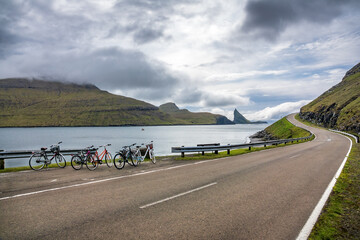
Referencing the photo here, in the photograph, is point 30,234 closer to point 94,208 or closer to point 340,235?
point 94,208

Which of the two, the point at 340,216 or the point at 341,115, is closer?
the point at 340,216

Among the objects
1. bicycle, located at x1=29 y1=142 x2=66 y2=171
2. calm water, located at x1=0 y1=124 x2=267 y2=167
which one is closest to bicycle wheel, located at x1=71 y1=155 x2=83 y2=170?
bicycle, located at x1=29 y1=142 x2=66 y2=171

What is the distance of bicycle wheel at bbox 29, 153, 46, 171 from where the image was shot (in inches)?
525

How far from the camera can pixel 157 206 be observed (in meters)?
6.58

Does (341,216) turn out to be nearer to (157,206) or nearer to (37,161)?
(157,206)

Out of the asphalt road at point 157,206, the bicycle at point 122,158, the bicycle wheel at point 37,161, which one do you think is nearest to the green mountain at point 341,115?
the bicycle at point 122,158

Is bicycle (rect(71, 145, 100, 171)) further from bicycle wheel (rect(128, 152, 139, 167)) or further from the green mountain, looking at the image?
the green mountain

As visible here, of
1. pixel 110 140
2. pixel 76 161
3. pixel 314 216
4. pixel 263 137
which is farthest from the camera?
pixel 263 137

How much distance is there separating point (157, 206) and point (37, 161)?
33.5 ft

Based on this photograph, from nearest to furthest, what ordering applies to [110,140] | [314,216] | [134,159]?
[314,216] → [134,159] → [110,140]

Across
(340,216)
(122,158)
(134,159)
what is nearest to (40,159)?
(122,158)

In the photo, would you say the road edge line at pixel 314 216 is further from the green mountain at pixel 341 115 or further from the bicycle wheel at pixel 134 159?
the green mountain at pixel 341 115

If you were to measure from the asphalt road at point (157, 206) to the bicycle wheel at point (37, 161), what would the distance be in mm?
2704

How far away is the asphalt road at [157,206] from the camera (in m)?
5.02
